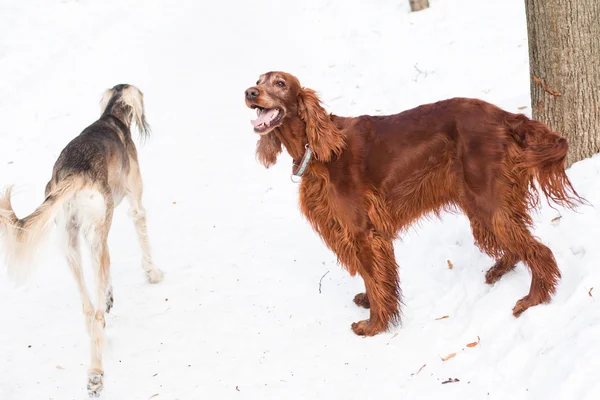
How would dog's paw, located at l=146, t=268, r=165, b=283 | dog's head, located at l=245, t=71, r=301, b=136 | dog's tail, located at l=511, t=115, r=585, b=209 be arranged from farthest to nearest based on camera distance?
dog's paw, located at l=146, t=268, r=165, b=283
dog's head, located at l=245, t=71, r=301, b=136
dog's tail, located at l=511, t=115, r=585, b=209

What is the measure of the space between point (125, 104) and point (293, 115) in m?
2.32

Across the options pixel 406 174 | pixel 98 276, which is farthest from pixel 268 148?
pixel 98 276

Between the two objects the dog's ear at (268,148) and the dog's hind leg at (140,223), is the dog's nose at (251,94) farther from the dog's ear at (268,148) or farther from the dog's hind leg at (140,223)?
the dog's hind leg at (140,223)

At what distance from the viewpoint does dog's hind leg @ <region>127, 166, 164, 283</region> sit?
18.2 ft

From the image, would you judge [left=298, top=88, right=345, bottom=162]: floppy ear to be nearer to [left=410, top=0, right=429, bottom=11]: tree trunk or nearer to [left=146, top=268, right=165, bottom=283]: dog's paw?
[left=146, top=268, right=165, bottom=283]: dog's paw

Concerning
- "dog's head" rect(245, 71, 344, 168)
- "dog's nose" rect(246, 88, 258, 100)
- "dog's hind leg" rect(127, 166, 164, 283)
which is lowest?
"dog's hind leg" rect(127, 166, 164, 283)

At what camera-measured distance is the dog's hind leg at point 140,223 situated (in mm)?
5555

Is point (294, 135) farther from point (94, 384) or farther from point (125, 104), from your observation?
point (125, 104)

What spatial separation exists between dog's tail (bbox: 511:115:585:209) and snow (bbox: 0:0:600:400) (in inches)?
14.9

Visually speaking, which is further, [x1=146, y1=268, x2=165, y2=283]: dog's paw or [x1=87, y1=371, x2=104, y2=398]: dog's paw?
[x1=146, y1=268, x2=165, y2=283]: dog's paw

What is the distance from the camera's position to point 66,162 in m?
4.64

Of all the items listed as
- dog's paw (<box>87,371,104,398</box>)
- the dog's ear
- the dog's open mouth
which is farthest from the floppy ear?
dog's paw (<box>87,371,104,398</box>)

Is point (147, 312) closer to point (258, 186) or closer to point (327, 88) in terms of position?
point (258, 186)

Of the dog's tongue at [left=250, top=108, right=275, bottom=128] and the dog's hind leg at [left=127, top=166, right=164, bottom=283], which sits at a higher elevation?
the dog's tongue at [left=250, top=108, right=275, bottom=128]
